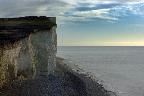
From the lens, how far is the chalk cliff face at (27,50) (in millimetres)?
29158

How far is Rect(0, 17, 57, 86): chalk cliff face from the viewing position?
29.2 meters

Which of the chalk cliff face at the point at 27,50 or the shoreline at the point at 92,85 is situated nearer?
the chalk cliff face at the point at 27,50

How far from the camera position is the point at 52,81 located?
32656 mm

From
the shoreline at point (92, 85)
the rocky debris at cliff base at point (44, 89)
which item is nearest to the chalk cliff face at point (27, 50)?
the rocky debris at cliff base at point (44, 89)

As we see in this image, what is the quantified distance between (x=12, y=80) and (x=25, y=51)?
3843 mm

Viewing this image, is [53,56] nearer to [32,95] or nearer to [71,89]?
[71,89]

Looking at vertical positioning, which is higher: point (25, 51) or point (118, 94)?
point (25, 51)

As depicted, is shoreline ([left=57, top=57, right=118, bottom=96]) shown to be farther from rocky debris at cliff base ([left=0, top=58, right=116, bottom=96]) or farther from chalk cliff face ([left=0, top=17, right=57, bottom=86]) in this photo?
chalk cliff face ([left=0, top=17, right=57, bottom=86])

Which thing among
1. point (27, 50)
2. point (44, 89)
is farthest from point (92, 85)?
point (44, 89)

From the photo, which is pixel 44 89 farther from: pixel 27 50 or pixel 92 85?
pixel 92 85

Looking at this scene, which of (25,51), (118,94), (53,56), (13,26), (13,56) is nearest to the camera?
(13,26)

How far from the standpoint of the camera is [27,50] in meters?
33.5

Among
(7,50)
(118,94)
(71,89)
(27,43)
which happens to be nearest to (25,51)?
(27,43)

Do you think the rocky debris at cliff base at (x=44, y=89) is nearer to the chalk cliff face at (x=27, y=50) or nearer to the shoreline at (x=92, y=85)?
the shoreline at (x=92, y=85)
